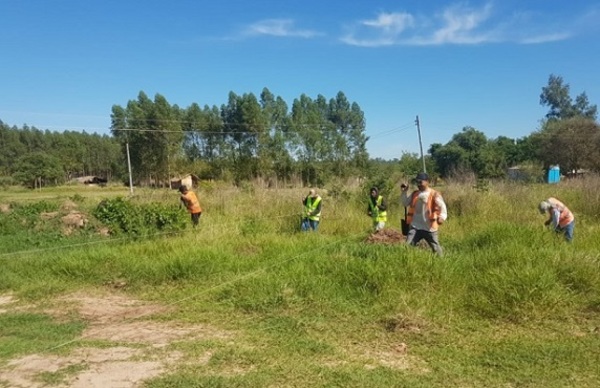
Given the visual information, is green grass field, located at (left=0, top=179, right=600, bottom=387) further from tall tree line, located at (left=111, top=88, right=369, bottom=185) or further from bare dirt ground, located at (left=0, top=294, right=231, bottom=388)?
tall tree line, located at (left=111, top=88, right=369, bottom=185)

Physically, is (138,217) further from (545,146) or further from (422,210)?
(545,146)

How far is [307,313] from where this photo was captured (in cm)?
546

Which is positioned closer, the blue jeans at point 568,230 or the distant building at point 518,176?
the blue jeans at point 568,230

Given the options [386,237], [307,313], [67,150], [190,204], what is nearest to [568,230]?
[386,237]

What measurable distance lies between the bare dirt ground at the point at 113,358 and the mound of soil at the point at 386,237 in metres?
4.80

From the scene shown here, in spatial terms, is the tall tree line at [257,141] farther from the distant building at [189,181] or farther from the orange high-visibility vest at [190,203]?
the orange high-visibility vest at [190,203]

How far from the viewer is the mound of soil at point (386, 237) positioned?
936 centimetres

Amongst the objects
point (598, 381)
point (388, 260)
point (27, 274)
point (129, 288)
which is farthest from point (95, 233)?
point (598, 381)

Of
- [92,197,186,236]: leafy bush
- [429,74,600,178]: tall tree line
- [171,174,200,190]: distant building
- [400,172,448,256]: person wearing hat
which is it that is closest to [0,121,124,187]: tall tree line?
[171,174,200,190]: distant building

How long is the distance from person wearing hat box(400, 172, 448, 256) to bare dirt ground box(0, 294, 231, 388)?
12.0 ft

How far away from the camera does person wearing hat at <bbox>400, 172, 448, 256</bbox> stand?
710cm

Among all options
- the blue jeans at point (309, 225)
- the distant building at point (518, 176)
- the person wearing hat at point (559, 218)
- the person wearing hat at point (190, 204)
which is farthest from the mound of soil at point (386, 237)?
the distant building at point (518, 176)

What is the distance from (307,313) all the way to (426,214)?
2.79 metres

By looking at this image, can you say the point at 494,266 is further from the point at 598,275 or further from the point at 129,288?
the point at 129,288
